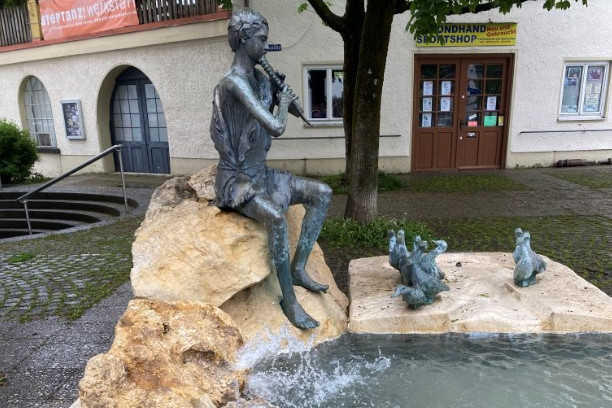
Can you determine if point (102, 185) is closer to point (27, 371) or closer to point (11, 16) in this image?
point (11, 16)

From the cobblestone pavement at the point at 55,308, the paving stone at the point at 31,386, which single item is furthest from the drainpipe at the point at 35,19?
the paving stone at the point at 31,386

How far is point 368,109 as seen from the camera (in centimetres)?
585

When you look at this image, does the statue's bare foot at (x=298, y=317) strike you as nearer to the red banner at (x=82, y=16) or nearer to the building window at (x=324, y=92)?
the building window at (x=324, y=92)

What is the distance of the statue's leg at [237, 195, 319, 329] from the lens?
3.04 m

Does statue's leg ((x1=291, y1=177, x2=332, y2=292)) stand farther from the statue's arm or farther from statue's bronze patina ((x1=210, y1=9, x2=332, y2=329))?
the statue's arm

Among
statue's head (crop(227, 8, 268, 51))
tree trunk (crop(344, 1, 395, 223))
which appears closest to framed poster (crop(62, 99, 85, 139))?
tree trunk (crop(344, 1, 395, 223))

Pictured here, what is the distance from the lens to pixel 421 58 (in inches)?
425

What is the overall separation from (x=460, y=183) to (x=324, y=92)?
12.4 feet

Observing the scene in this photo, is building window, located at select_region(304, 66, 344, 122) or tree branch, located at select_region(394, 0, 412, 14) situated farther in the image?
building window, located at select_region(304, 66, 344, 122)

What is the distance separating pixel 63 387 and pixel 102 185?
343 inches

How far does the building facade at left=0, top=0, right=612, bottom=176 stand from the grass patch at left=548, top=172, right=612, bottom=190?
1147 millimetres

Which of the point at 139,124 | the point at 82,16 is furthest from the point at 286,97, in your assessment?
the point at 82,16

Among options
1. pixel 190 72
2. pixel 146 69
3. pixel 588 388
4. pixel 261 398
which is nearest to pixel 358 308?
pixel 261 398

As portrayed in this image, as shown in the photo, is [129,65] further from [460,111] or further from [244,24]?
[244,24]
